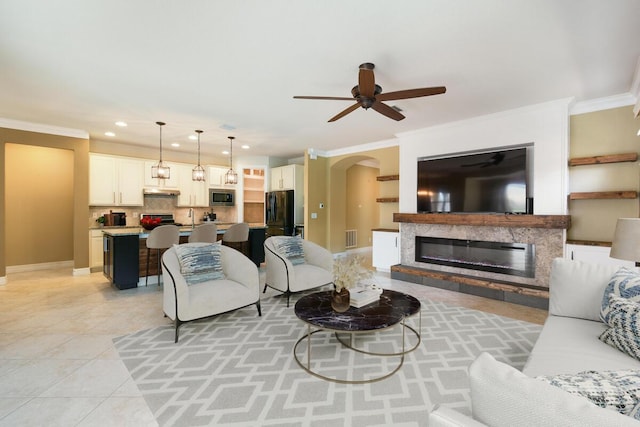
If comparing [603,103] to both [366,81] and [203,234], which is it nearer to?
[366,81]

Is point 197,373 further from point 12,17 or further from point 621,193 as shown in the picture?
point 621,193

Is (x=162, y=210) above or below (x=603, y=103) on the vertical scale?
below

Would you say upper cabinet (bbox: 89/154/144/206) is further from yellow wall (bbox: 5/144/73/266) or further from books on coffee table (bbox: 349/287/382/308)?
books on coffee table (bbox: 349/287/382/308)

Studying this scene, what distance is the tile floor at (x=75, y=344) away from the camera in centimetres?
177

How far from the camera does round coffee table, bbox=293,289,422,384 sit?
6.88ft

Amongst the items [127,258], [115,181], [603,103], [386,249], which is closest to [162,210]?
[115,181]

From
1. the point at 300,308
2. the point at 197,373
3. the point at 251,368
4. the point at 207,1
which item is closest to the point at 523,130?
the point at 300,308

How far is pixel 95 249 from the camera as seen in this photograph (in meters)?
5.49

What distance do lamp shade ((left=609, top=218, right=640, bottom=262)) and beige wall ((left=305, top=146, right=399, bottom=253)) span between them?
4.20 m

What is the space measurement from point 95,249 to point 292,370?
5.24 m

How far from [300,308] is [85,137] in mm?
5483

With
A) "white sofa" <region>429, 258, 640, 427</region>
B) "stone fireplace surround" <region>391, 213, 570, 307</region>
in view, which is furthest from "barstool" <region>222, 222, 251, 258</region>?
"white sofa" <region>429, 258, 640, 427</region>

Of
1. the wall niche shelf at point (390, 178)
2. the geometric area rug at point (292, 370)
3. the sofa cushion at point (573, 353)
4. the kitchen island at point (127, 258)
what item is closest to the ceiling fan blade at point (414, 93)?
the sofa cushion at point (573, 353)

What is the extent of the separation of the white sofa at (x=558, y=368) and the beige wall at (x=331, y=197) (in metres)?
3.95
